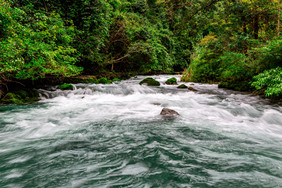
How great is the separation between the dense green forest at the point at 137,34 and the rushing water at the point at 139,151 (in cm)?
233

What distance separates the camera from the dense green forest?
5.78 m

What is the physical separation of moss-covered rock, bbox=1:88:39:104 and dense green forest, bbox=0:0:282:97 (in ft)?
2.00

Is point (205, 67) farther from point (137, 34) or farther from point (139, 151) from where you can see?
point (139, 151)

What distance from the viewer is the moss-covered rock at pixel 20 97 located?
661cm

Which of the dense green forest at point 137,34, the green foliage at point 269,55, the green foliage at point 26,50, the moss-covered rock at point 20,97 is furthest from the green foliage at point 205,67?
the moss-covered rock at point 20,97

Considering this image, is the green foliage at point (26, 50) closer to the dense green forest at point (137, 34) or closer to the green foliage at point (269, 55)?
the dense green forest at point (137, 34)

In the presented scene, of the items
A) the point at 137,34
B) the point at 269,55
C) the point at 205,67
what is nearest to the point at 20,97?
the point at 269,55

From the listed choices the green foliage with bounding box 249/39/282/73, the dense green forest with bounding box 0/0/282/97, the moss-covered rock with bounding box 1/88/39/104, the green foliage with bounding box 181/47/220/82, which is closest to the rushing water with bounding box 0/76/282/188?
the moss-covered rock with bounding box 1/88/39/104

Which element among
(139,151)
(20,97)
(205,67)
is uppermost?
(205,67)

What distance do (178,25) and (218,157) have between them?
297 inches

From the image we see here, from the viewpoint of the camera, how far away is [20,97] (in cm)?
710

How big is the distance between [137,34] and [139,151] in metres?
16.4

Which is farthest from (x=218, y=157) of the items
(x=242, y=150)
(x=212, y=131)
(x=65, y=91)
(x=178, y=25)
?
(x=65, y=91)

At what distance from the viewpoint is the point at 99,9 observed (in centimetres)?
1188
